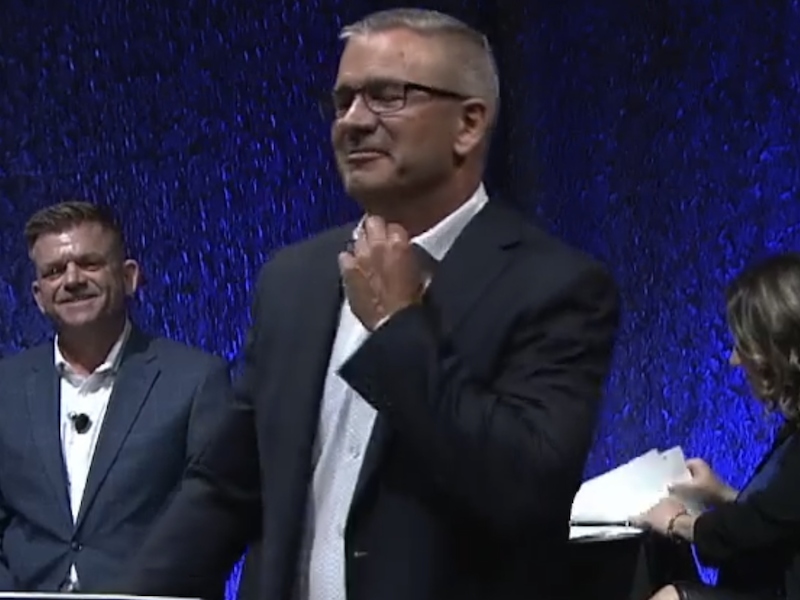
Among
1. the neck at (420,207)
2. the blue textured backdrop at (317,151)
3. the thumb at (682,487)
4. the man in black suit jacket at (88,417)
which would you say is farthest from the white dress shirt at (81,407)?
the neck at (420,207)

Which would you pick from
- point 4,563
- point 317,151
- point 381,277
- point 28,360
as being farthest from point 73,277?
point 381,277

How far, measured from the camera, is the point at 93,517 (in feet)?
8.01

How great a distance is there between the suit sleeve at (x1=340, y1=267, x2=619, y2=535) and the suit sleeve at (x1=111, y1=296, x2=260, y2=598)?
0.22m

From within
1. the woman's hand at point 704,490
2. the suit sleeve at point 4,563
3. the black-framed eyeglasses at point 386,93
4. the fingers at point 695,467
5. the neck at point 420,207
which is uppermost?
the black-framed eyeglasses at point 386,93

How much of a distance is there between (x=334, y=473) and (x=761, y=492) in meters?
0.80

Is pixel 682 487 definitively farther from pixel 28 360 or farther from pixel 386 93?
pixel 28 360

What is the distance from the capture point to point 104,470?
245 centimetres

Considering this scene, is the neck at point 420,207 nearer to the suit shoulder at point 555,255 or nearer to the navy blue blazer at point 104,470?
the suit shoulder at point 555,255

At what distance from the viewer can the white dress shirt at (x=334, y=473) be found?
4.56ft

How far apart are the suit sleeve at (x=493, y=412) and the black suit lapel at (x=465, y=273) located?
3 cm

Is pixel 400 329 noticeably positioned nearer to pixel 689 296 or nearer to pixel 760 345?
pixel 760 345

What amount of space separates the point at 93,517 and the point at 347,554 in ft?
3.85

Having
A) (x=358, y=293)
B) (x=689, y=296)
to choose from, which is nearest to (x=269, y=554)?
(x=358, y=293)

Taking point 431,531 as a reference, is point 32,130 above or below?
above
